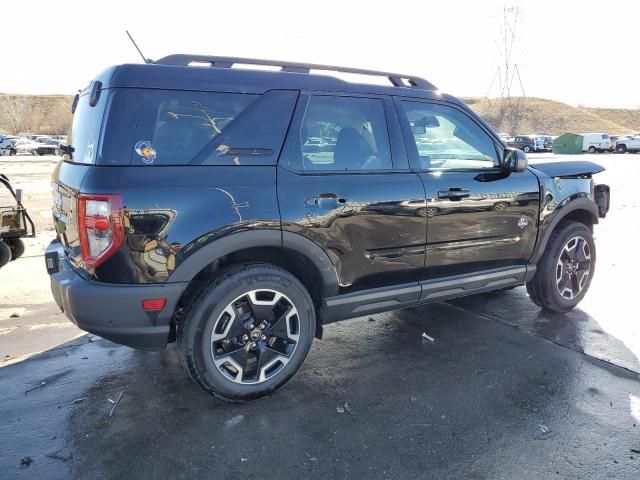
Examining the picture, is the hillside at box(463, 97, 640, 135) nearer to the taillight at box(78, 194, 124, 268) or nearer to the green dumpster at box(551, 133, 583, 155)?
the green dumpster at box(551, 133, 583, 155)

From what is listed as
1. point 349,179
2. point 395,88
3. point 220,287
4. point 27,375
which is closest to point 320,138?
point 349,179

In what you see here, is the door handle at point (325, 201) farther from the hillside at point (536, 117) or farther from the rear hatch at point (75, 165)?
the hillside at point (536, 117)

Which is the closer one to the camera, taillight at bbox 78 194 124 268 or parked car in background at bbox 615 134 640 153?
taillight at bbox 78 194 124 268

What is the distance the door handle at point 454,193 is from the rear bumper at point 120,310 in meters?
1.90

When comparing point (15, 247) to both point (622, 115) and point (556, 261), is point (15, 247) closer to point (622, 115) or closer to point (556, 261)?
point (556, 261)

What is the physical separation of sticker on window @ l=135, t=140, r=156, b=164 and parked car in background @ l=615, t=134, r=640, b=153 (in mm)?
49043

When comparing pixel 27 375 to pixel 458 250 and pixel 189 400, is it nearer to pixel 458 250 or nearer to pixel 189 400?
pixel 189 400

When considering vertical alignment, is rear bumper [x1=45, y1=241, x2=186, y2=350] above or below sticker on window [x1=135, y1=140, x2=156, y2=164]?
below

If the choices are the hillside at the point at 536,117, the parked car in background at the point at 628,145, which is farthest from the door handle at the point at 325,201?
the hillside at the point at 536,117

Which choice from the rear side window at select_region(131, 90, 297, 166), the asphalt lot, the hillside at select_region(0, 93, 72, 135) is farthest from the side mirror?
A: the hillside at select_region(0, 93, 72, 135)

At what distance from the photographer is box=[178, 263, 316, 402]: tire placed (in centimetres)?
285

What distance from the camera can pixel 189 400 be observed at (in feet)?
10.1

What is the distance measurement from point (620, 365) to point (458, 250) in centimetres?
139

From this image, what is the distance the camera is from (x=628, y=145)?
42.7 metres
